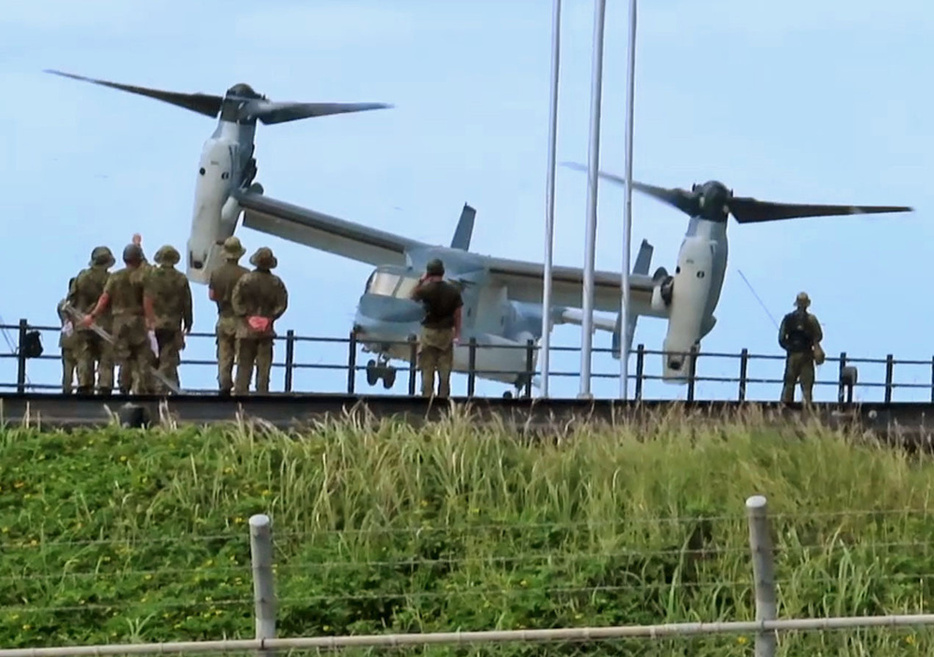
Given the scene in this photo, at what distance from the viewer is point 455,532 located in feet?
41.2

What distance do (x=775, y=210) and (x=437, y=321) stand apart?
25.1m

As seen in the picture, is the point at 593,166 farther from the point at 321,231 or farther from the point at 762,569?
the point at 762,569

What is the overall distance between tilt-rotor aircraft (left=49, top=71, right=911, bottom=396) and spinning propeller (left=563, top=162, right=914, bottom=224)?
0.07ft

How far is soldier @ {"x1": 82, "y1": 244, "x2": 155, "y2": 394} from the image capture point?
71.6 ft

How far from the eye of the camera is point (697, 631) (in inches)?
358

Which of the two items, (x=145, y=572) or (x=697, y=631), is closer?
(x=697, y=631)

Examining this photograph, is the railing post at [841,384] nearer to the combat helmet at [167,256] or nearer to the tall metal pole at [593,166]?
the tall metal pole at [593,166]

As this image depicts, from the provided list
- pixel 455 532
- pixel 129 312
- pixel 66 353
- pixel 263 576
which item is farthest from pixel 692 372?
pixel 263 576

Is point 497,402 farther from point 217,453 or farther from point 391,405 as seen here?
point 217,453

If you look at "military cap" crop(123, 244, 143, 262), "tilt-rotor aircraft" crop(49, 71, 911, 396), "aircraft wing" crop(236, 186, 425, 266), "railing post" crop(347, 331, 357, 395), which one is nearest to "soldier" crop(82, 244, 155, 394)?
"military cap" crop(123, 244, 143, 262)

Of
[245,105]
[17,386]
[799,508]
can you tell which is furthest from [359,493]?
[245,105]

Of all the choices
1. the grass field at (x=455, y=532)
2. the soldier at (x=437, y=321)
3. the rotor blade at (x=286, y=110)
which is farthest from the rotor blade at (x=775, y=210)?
the grass field at (x=455, y=532)

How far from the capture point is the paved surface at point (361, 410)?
1625 centimetres

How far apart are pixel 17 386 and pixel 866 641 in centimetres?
1937
